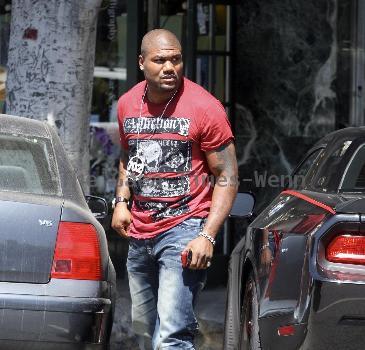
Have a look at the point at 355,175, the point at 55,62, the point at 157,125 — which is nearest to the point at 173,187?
the point at 157,125

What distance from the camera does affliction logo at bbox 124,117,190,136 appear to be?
5336 mm

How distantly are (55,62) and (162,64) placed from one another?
104 inches

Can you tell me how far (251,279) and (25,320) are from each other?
133cm

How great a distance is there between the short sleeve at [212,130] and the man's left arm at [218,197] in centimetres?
4

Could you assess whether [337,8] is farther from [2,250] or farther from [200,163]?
[2,250]

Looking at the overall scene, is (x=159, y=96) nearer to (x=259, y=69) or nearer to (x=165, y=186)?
(x=165, y=186)

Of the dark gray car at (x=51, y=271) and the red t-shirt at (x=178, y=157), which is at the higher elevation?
the red t-shirt at (x=178, y=157)

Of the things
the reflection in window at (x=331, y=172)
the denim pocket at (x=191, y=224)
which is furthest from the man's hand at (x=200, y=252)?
the reflection in window at (x=331, y=172)

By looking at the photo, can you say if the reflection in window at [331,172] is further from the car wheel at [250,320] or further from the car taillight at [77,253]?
the car taillight at [77,253]

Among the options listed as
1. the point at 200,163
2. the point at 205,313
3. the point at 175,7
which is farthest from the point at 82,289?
the point at 175,7

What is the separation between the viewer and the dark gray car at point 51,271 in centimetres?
490

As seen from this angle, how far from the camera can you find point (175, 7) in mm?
10609

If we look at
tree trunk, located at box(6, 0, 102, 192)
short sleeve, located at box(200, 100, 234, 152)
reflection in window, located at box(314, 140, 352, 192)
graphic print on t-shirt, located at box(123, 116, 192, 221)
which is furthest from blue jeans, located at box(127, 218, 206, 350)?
tree trunk, located at box(6, 0, 102, 192)

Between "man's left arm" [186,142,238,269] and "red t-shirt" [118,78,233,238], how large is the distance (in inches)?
2.0
